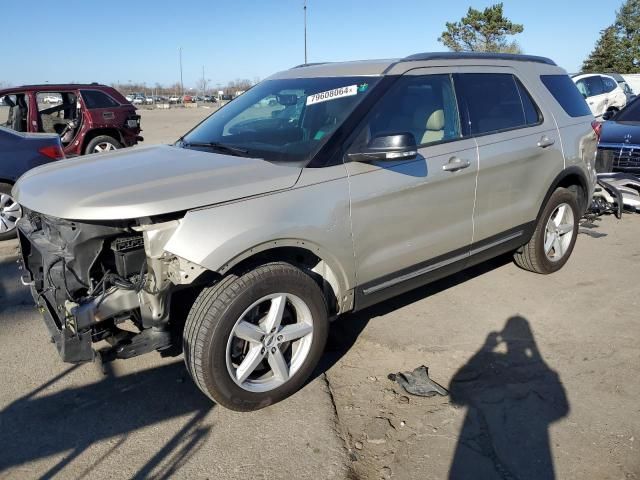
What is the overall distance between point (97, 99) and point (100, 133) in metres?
0.72

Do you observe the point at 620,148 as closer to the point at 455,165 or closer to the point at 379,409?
the point at 455,165

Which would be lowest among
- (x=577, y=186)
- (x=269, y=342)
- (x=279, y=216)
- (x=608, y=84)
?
(x=269, y=342)

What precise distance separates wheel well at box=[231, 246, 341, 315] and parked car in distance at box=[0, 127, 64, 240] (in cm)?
424

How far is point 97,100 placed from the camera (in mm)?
11094

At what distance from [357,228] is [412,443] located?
1221 millimetres

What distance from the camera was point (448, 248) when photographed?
3.81m

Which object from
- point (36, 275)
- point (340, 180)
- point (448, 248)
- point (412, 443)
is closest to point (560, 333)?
point (448, 248)

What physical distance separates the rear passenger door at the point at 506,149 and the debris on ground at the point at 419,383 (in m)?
1.18

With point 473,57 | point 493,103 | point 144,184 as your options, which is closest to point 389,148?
point 144,184

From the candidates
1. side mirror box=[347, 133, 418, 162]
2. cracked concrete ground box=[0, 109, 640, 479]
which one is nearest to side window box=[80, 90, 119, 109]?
cracked concrete ground box=[0, 109, 640, 479]

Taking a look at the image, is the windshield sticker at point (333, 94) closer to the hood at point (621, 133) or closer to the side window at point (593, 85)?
the hood at point (621, 133)

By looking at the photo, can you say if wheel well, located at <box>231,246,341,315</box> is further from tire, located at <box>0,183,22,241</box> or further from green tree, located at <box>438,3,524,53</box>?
green tree, located at <box>438,3,524,53</box>

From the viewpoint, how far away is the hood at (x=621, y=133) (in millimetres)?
7707

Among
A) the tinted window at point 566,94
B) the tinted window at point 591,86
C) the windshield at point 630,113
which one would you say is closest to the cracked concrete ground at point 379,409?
the tinted window at point 566,94
